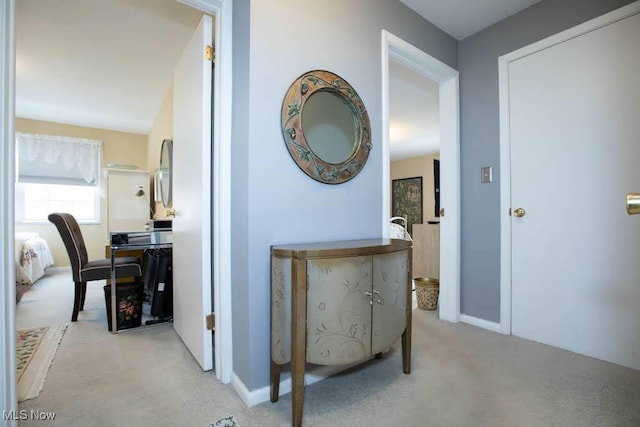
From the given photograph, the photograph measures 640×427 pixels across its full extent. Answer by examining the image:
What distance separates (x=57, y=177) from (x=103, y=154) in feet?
2.53

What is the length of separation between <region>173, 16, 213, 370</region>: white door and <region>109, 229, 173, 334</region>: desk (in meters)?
0.29

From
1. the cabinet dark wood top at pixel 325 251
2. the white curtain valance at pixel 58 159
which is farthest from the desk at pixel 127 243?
the white curtain valance at pixel 58 159

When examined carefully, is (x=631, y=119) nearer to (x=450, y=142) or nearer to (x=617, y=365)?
(x=450, y=142)

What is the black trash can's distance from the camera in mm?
2262

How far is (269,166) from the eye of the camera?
1.39 metres

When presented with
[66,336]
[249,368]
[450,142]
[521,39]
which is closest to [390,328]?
[249,368]

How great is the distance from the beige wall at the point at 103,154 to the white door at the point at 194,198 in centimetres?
395

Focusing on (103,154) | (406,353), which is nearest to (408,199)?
(406,353)

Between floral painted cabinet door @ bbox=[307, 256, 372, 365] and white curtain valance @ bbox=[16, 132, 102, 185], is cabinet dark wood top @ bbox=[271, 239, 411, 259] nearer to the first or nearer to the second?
floral painted cabinet door @ bbox=[307, 256, 372, 365]

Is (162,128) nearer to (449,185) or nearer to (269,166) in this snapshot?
(269,166)

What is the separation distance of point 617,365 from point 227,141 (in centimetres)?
252

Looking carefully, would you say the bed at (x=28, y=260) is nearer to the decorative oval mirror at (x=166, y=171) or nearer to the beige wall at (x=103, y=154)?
the beige wall at (x=103, y=154)

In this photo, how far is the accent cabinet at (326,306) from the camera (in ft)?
3.87

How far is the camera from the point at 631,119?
1.66 m
